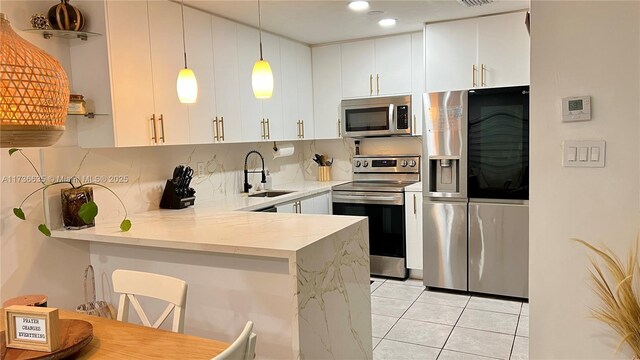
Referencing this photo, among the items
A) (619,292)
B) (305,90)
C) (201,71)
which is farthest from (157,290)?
(305,90)

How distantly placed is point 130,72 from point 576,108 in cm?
238

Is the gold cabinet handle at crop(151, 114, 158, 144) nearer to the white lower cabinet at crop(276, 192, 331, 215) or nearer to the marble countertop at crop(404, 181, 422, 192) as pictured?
the white lower cabinet at crop(276, 192, 331, 215)

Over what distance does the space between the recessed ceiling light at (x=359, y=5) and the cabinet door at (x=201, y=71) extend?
1.07 m

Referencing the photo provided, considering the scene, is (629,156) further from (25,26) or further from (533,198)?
(25,26)

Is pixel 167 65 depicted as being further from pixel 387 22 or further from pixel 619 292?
pixel 619 292

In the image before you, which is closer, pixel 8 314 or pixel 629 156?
pixel 8 314

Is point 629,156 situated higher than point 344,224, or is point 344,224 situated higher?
point 629,156

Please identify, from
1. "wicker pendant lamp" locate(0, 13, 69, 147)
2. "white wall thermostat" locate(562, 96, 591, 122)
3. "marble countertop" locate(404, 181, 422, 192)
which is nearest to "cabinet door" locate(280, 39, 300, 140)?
"marble countertop" locate(404, 181, 422, 192)

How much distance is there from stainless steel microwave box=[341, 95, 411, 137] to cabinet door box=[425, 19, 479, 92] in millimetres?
444

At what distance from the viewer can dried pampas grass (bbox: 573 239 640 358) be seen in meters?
1.77

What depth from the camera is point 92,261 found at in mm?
2777

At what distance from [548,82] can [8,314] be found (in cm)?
222

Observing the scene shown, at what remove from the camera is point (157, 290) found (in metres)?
1.83

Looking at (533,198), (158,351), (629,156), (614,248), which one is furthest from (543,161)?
(158,351)
